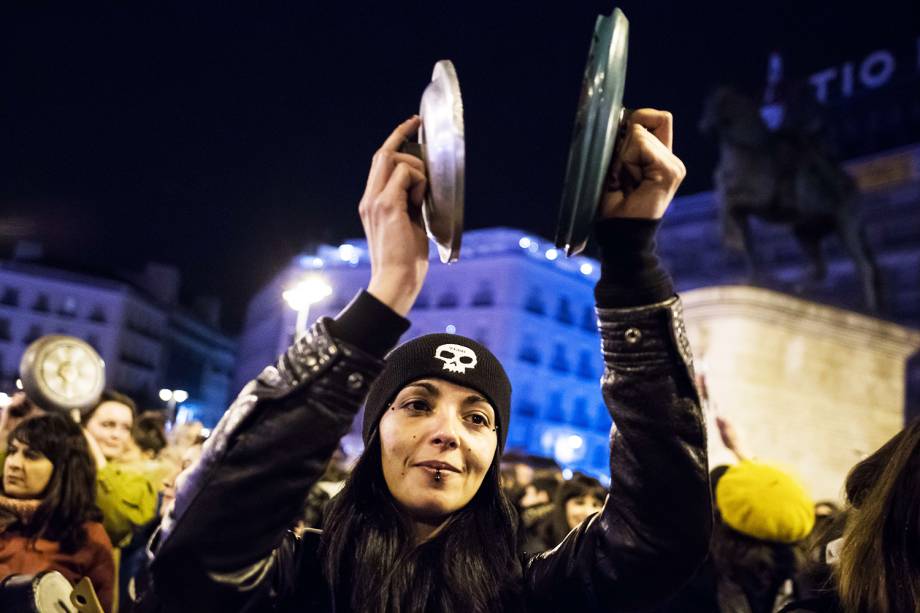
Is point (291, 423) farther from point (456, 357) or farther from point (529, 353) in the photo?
point (529, 353)

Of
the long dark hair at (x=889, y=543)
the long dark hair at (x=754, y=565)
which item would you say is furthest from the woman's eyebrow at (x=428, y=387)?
the long dark hair at (x=754, y=565)

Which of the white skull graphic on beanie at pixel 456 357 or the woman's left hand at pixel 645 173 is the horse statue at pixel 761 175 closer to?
the white skull graphic on beanie at pixel 456 357

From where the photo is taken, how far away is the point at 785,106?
1397cm

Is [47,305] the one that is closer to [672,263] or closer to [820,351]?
[672,263]

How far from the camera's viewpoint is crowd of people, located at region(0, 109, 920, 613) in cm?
157

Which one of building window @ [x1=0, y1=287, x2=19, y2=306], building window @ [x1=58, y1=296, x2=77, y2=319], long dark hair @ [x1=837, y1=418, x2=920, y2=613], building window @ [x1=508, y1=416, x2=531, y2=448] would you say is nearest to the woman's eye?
long dark hair @ [x1=837, y1=418, x2=920, y2=613]

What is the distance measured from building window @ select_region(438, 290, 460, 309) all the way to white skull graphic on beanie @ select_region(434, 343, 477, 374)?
49.8 metres

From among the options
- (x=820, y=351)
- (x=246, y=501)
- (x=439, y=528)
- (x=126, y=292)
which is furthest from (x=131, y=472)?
(x=126, y=292)

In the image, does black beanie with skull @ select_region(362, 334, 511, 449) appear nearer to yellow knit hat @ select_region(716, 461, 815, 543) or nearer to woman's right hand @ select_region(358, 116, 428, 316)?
woman's right hand @ select_region(358, 116, 428, 316)

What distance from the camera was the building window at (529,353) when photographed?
164 feet

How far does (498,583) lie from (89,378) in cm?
402

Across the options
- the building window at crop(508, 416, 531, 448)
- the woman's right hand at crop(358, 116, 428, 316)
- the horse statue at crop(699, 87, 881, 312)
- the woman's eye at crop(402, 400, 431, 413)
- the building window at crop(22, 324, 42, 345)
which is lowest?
the woman's eye at crop(402, 400, 431, 413)

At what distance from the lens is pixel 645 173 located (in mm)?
1702

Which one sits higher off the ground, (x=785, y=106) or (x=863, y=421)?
(x=785, y=106)
